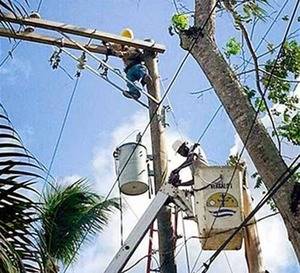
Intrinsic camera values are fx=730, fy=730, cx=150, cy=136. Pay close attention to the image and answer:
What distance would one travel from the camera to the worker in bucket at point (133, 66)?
7.83 meters

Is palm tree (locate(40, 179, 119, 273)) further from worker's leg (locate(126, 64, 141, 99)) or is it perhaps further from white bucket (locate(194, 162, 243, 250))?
white bucket (locate(194, 162, 243, 250))

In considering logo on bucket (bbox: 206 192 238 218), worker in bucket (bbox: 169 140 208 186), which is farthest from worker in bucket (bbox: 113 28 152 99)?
logo on bucket (bbox: 206 192 238 218)

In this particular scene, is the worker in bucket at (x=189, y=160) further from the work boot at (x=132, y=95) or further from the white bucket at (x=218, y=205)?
the work boot at (x=132, y=95)

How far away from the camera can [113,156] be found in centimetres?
737

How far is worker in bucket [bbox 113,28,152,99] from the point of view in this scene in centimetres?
783

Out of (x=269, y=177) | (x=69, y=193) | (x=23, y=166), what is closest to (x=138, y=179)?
(x=69, y=193)

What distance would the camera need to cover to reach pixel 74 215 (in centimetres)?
775

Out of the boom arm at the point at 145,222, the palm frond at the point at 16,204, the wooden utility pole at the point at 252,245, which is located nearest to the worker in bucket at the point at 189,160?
the boom arm at the point at 145,222

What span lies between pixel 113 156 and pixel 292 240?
3305 mm

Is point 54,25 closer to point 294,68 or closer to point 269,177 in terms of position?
point 294,68

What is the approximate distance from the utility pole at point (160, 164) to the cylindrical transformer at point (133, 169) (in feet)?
0.38

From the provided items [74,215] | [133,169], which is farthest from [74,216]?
[133,169]

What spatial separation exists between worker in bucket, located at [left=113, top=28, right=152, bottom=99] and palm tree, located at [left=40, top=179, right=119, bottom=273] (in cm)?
112

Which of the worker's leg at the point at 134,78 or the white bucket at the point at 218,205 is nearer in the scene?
the white bucket at the point at 218,205
